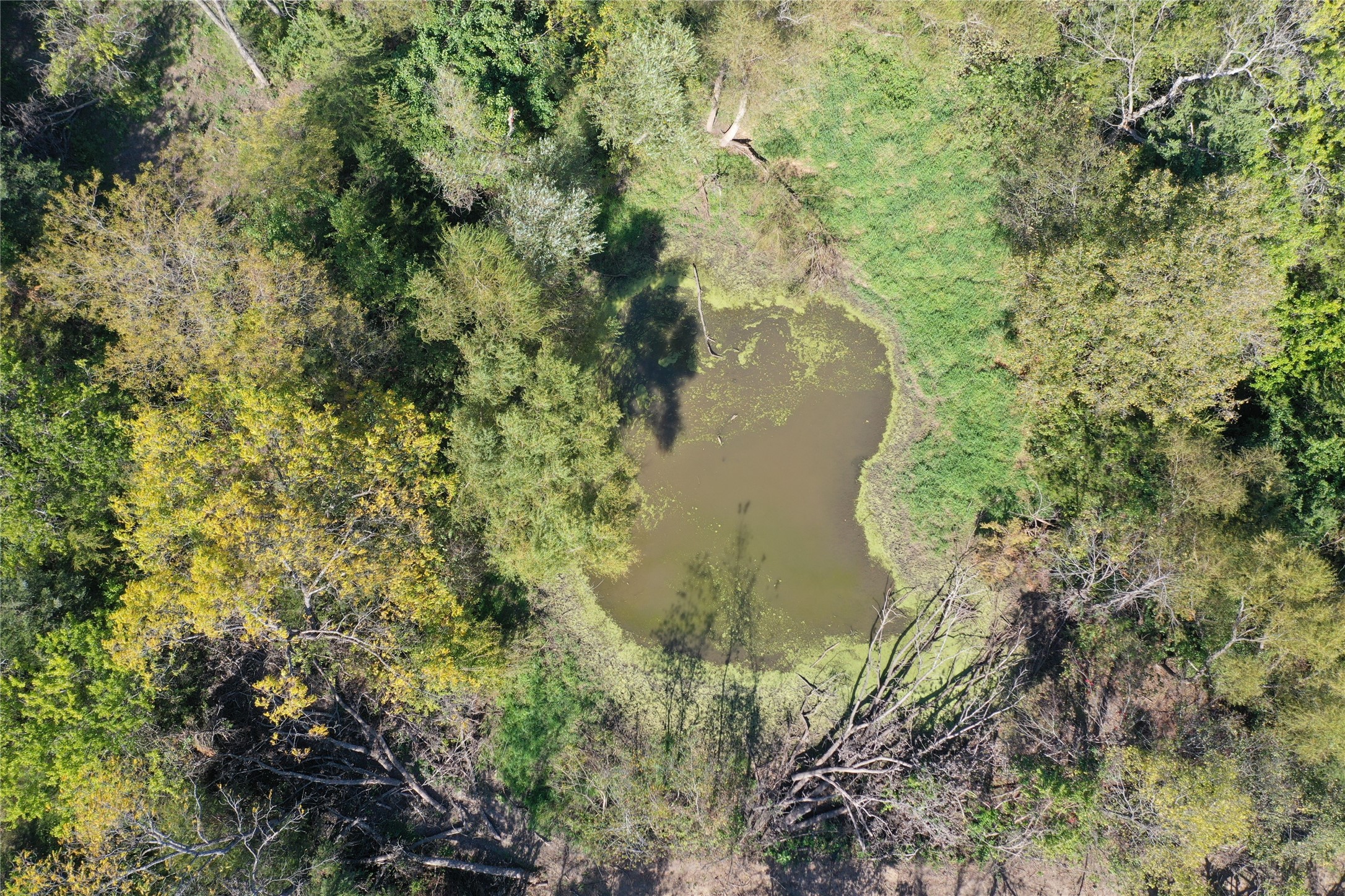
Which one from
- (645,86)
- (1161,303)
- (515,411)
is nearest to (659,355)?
(515,411)

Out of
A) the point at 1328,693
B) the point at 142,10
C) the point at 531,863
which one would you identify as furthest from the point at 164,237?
the point at 1328,693

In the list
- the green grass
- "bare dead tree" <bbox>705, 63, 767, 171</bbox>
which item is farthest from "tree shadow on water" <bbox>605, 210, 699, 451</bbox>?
the green grass

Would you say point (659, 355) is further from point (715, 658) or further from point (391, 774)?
point (391, 774)

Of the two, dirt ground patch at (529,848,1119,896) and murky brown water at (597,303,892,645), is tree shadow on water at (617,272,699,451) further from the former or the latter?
dirt ground patch at (529,848,1119,896)

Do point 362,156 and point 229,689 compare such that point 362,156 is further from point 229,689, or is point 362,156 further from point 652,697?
point 652,697

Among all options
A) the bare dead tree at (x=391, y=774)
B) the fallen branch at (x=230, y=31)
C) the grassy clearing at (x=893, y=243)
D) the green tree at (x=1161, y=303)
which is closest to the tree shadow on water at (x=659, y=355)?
the grassy clearing at (x=893, y=243)
